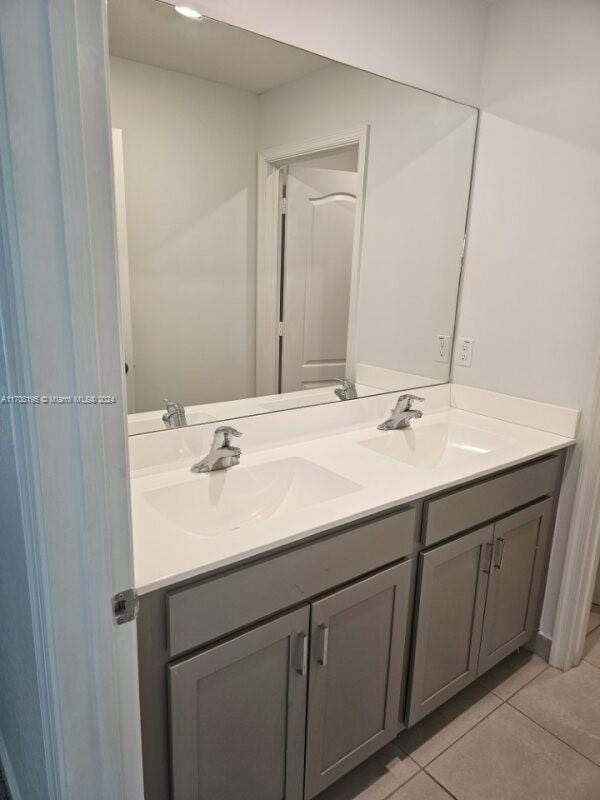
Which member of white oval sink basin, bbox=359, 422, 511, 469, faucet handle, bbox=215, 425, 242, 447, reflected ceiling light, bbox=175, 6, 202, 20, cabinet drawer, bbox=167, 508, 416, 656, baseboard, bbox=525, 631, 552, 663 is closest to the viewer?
cabinet drawer, bbox=167, 508, 416, 656

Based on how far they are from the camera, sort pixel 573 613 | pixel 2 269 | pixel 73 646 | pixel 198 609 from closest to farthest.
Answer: pixel 2 269 < pixel 73 646 < pixel 198 609 < pixel 573 613

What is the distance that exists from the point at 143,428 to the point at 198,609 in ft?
1.94

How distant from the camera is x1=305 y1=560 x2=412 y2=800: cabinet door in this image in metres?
1.24

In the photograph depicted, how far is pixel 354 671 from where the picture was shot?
4.34 ft

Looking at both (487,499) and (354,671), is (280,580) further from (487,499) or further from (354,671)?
(487,499)

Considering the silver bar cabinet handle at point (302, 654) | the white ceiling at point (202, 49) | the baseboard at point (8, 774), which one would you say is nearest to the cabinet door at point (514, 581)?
the silver bar cabinet handle at point (302, 654)

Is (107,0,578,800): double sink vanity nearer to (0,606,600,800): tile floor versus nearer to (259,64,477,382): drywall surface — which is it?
(259,64,477,382): drywall surface

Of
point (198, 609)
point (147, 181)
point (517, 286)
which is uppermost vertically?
point (147, 181)

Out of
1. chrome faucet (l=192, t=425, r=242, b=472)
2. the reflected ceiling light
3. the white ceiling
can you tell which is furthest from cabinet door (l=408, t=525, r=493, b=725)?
the reflected ceiling light

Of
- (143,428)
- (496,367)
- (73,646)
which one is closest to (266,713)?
(73,646)

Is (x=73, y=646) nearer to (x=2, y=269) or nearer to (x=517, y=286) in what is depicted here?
(x=2, y=269)

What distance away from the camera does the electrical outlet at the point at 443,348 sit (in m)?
2.15

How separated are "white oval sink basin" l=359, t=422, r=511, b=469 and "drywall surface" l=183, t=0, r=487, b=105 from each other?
1.17 m

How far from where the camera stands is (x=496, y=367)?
203 cm
